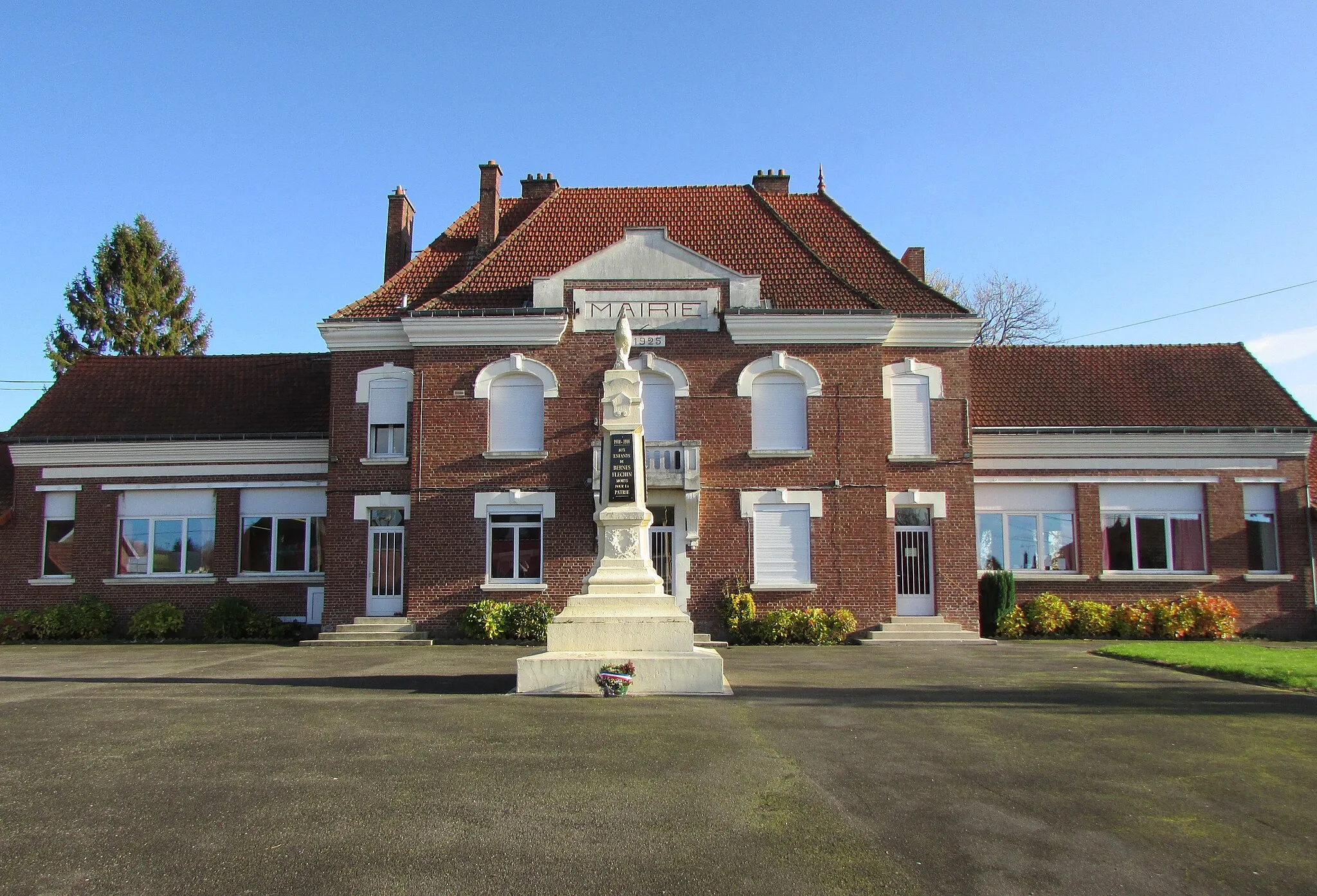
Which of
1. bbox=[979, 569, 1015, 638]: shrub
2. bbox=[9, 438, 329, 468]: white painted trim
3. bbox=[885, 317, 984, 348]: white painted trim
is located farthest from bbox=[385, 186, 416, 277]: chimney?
bbox=[979, 569, 1015, 638]: shrub

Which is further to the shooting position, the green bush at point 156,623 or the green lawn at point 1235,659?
the green bush at point 156,623

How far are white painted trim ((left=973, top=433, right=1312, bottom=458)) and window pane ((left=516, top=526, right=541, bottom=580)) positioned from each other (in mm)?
10001

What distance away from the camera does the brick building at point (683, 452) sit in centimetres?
2033

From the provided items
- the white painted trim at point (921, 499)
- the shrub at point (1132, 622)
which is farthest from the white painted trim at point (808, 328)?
the shrub at point (1132, 622)

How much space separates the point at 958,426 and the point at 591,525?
814 cm

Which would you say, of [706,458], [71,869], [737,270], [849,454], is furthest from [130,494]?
[71,869]

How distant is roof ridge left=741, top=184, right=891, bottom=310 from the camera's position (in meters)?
20.8

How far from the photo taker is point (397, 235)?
80.0 feet

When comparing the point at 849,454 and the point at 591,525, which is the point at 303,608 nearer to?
the point at 591,525

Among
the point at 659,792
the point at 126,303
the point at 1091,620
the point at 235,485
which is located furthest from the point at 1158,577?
the point at 126,303

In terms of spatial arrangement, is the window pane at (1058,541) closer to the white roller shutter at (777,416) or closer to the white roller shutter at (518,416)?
the white roller shutter at (777,416)

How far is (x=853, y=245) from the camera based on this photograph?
23156 mm

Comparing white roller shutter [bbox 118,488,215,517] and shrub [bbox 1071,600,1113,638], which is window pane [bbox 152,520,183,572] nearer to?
white roller shutter [bbox 118,488,215,517]

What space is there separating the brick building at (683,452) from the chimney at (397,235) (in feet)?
4.66
